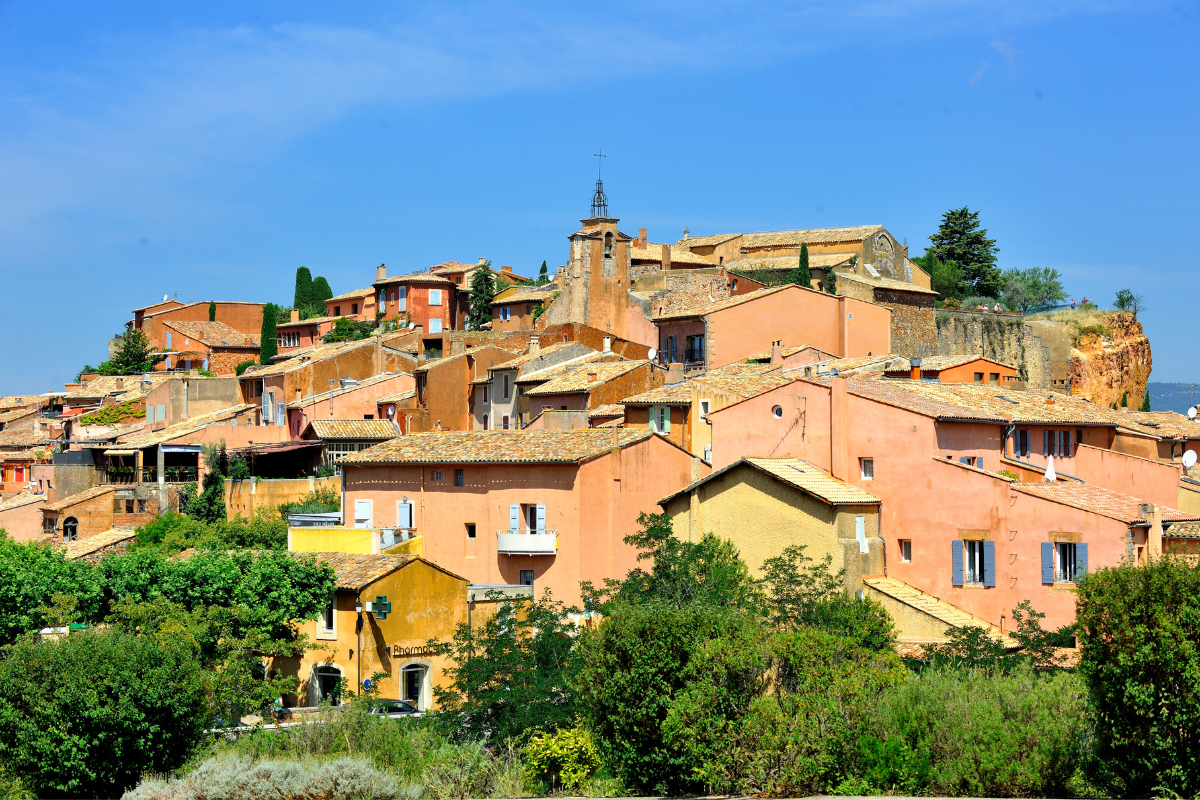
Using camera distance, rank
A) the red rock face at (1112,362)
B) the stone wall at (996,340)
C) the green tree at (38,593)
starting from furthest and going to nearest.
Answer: the red rock face at (1112,362), the stone wall at (996,340), the green tree at (38,593)

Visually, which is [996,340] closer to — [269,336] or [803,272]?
[803,272]

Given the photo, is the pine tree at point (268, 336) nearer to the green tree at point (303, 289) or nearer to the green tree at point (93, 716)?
the green tree at point (303, 289)

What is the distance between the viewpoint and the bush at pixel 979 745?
58.5ft

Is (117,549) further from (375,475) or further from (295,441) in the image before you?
(375,475)

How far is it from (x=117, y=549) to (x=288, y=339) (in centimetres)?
3389

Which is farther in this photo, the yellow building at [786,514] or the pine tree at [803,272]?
the pine tree at [803,272]

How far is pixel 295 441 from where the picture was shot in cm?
5403

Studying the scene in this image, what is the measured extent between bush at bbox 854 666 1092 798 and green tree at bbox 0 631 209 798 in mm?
12016

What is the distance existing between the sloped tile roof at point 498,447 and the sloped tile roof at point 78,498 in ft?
56.8

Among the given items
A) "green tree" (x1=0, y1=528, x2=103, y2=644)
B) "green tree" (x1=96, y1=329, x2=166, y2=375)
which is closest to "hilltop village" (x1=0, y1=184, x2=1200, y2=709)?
"green tree" (x1=0, y1=528, x2=103, y2=644)

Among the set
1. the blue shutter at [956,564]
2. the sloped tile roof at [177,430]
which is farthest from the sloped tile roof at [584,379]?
the sloped tile roof at [177,430]

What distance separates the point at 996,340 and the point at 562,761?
153 feet

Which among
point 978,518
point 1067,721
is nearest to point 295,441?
point 978,518

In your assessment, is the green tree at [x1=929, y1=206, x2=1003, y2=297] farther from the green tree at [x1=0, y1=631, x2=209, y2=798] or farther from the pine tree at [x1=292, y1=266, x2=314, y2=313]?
the green tree at [x1=0, y1=631, x2=209, y2=798]
